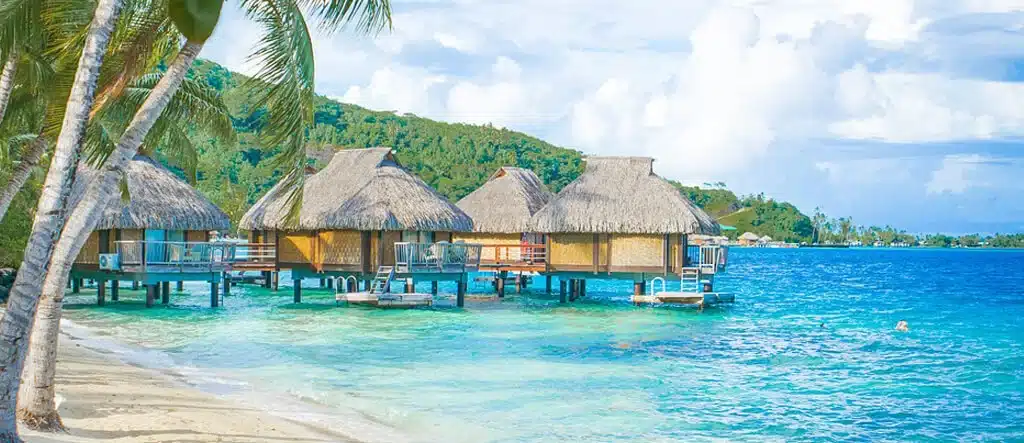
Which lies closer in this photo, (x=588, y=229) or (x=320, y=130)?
(x=588, y=229)

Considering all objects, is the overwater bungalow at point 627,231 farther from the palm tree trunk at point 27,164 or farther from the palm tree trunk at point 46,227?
the palm tree trunk at point 46,227

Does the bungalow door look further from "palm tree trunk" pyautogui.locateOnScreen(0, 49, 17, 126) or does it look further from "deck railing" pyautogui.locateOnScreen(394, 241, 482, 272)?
"palm tree trunk" pyautogui.locateOnScreen(0, 49, 17, 126)

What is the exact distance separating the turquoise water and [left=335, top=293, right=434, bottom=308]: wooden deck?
1.95ft

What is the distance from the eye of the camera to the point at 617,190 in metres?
30.7

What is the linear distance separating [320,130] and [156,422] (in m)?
Result: 64.9

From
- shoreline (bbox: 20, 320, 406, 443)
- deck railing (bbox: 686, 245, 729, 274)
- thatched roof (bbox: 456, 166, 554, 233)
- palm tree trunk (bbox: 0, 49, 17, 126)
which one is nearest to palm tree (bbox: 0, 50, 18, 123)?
palm tree trunk (bbox: 0, 49, 17, 126)

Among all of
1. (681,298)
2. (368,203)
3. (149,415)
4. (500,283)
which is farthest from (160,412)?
(500,283)

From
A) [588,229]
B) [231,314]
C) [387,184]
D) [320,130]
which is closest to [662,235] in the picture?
[588,229]

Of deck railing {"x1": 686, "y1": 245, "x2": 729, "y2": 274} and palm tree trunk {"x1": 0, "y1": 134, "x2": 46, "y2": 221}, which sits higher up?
palm tree trunk {"x1": 0, "y1": 134, "x2": 46, "y2": 221}

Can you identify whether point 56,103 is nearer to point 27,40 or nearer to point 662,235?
point 27,40

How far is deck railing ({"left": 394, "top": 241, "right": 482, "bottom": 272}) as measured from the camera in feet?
89.3

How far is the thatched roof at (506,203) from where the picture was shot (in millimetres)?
35156

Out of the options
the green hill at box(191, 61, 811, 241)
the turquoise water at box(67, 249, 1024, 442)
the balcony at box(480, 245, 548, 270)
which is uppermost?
the green hill at box(191, 61, 811, 241)

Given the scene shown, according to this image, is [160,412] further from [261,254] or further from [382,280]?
[261,254]
